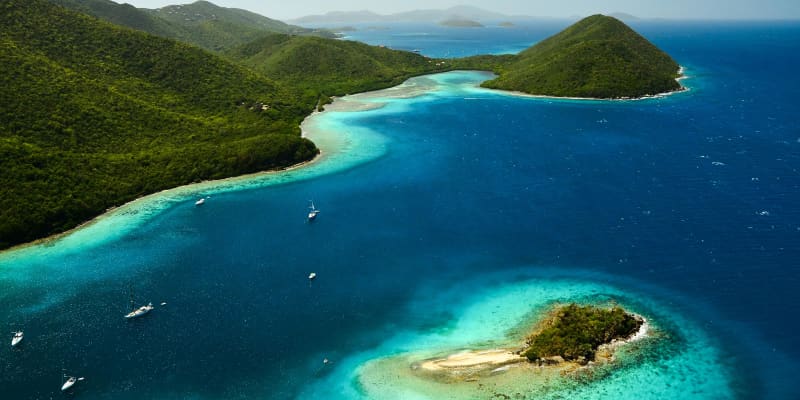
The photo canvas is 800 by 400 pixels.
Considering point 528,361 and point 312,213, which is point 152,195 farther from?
point 528,361

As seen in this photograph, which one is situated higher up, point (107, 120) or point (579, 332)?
point (107, 120)

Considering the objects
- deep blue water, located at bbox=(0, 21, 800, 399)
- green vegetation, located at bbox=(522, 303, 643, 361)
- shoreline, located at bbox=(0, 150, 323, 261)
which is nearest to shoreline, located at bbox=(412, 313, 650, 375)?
green vegetation, located at bbox=(522, 303, 643, 361)

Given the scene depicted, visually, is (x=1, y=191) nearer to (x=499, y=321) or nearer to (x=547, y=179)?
(x=499, y=321)

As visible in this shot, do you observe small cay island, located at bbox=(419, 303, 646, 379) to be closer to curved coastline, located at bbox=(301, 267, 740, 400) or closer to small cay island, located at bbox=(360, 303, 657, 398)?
small cay island, located at bbox=(360, 303, 657, 398)

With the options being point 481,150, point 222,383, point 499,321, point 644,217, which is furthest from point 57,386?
point 481,150

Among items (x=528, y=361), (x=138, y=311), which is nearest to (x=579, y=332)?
(x=528, y=361)

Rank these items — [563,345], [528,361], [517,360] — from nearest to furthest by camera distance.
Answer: [528,361] < [517,360] < [563,345]

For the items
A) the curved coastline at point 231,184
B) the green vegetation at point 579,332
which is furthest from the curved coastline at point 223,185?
the green vegetation at point 579,332
